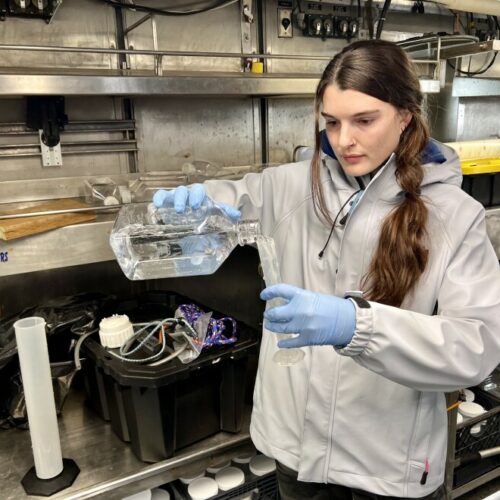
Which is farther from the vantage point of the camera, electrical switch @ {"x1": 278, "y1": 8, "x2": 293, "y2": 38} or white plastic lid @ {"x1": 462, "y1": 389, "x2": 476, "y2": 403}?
electrical switch @ {"x1": 278, "y1": 8, "x2": 293, "y2": 38}

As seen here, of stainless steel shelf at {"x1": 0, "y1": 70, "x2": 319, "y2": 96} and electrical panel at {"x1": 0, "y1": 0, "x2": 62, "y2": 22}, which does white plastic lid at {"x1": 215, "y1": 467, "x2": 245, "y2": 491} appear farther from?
electrical panel at {"x1": 0, "y1": 0, "x2": 62, "y2": 22}

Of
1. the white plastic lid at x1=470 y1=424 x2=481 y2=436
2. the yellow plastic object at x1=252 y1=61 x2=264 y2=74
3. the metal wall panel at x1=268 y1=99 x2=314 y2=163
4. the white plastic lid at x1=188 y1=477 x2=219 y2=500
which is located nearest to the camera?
the white plastic lid at x1=188 y1=477 x2=219 y2=500

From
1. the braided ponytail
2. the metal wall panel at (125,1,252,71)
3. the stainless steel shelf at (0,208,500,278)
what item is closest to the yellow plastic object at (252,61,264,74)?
the metal wall panel at (125,1,252,71)

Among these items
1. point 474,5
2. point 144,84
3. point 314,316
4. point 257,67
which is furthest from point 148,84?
point 474,5

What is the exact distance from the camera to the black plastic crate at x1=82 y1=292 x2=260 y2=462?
1198 millimetres

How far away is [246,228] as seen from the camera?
101cm

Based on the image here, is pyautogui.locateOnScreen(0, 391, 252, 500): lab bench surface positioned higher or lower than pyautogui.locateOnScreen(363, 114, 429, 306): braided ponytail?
lower

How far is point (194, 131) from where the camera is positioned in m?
1.91

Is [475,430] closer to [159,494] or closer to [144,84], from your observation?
[159,494]

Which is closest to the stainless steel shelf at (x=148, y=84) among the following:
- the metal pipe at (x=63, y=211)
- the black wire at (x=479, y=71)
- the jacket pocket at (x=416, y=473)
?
the metal pipe at (x=63, y=211)

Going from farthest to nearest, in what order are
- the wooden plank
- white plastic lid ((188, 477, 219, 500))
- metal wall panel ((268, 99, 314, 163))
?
metal wall panel ((268, 99, 314, 163)) < white plastic lid ((188, 477, 219, 500)) < the wooden plank

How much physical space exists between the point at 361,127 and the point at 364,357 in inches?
17.6

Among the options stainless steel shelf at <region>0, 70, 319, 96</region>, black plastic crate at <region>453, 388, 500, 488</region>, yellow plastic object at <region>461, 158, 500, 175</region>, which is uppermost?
stainless steel shelf at <region>0, 70, 319, 96</region>

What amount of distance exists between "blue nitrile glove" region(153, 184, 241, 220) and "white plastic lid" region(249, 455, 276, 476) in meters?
0.89
